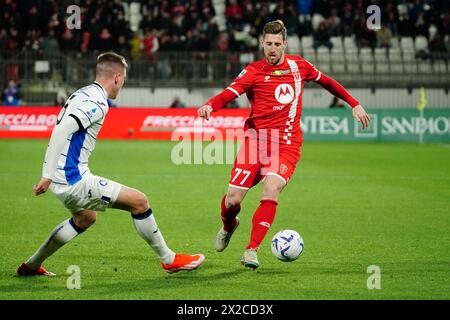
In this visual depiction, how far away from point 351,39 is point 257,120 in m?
23.3

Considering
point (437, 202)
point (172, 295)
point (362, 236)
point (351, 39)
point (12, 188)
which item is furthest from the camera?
point (351, 39)

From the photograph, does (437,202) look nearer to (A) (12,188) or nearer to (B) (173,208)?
(B) (173,208)

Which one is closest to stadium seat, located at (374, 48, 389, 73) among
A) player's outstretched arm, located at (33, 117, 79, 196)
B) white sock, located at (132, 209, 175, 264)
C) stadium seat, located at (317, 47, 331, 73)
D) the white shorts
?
stadium seat, located at (317, 47, 331, 73)

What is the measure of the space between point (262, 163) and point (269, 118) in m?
0.49

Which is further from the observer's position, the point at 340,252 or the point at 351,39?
the point at 351,39

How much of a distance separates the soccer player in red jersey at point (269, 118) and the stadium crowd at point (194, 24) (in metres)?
21.0

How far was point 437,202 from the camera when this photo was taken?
1350cm

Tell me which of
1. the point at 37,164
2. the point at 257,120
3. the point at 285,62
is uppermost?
the point at 285,62

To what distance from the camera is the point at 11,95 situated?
27.8 meters

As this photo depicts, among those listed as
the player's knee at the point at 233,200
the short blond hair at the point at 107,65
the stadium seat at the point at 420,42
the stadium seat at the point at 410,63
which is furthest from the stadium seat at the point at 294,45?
the short blond hair at the point at 107,65

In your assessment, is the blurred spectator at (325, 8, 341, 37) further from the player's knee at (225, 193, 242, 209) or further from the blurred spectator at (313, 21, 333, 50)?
the player's knee at (225, 193, 242, 209)
